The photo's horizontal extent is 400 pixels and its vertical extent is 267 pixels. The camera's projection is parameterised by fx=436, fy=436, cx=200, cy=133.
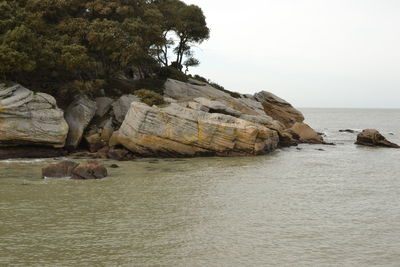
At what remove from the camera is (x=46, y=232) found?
66.0ft

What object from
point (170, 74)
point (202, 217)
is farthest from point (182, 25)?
point (202, 217)

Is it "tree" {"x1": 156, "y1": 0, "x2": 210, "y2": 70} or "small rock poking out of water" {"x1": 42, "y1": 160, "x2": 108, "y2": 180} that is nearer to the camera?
"small rock poking out of water" {"x1": 42, "y1": 160, "x2": 108, "y2": 180}

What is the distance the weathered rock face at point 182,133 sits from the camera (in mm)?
44750

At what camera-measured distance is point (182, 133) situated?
44.9 m

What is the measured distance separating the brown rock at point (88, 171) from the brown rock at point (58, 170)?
0.62 metres

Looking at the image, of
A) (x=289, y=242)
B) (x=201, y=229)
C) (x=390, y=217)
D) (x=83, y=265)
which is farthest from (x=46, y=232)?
(x=390, y=217)

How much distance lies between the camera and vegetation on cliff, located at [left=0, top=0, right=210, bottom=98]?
45812 millimetres

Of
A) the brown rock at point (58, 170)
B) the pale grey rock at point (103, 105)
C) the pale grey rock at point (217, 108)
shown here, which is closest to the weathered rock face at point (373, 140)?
the pale grey rock at point (217, 108)

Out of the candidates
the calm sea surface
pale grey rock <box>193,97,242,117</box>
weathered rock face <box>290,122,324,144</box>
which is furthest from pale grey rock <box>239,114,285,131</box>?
the calm sea surface

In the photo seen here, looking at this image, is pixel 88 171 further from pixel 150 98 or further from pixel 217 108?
pixel 217 108

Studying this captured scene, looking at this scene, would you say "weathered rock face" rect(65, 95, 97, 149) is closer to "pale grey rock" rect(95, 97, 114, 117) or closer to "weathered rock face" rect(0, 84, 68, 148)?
"pale grey rock" rect(95, 97, 114, 117)

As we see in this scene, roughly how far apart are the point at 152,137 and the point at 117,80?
20701mm

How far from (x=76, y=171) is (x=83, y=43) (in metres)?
28.3

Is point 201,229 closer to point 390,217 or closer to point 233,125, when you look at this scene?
point 390,217
